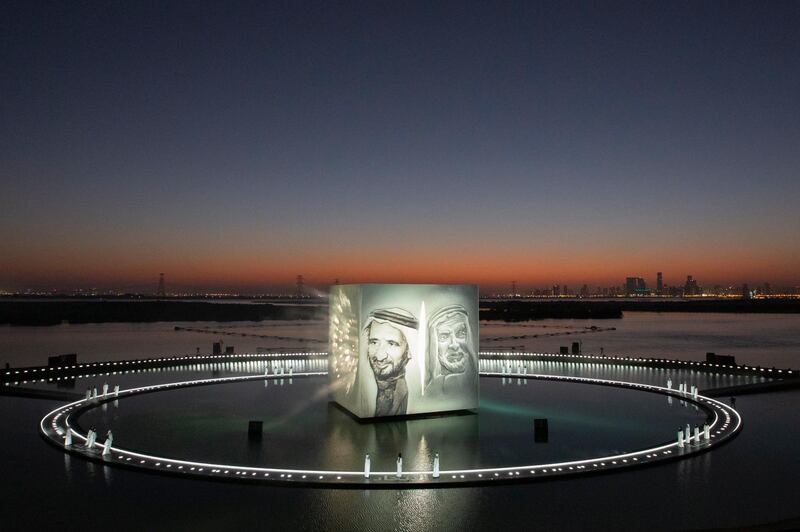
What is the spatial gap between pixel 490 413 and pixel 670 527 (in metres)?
8.91

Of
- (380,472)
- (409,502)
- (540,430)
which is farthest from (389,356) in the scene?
(409,502)

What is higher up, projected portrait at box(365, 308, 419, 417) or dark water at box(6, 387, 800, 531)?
projected portrait at box(365, 308, 419, 417)

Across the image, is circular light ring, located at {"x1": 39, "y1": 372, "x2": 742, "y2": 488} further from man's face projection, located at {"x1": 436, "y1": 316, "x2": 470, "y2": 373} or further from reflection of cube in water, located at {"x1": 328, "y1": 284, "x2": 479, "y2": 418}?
man's face projection, located at {"x1": 436, "y1": 316, "x2": 470, "y2": 373}

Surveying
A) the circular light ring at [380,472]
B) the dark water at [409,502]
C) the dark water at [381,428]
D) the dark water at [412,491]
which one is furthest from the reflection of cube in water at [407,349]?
the dark water at [409,502]

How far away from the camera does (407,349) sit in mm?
17750

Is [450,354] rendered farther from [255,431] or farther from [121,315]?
[121,315]

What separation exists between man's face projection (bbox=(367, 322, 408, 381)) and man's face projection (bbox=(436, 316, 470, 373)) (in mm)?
1200

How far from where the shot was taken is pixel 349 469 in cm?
1226

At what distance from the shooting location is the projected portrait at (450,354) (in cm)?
1814

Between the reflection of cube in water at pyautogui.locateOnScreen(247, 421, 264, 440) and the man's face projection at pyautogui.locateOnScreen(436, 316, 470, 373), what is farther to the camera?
the man's face projection at pyautogui.locateOnScreen(436, 316, 470, 373)

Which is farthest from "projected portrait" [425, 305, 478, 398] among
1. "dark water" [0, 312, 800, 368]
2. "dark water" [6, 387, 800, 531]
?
"dark water" [0, 312, 800, 368]

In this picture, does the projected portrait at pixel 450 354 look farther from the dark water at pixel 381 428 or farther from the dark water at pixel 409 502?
the dark water at pixel 409 502

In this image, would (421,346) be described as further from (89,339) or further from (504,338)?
(89,339)

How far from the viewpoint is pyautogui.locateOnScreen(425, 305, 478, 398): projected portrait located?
59.5ft
